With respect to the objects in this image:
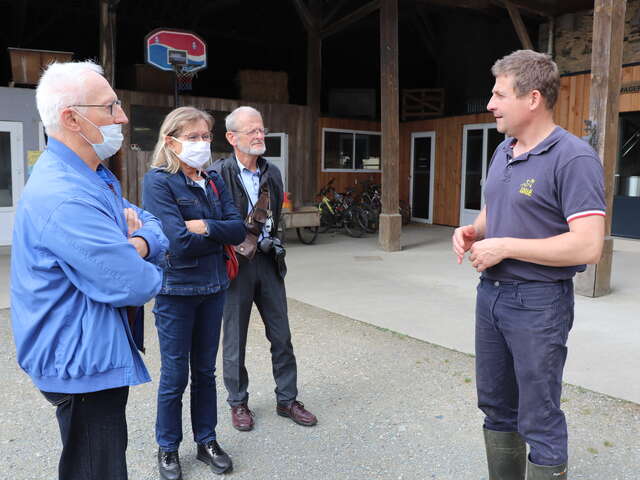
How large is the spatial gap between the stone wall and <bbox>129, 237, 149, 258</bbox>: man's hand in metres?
11.2

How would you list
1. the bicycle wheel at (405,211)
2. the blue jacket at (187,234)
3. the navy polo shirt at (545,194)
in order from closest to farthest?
the navy polo shirt at (545,194), the blue jacket at (187,234), the bicycle wheel at (405,211)

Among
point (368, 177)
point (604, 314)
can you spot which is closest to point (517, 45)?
point (368, 177)

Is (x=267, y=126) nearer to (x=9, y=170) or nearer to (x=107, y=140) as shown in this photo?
(x=9, y=170)

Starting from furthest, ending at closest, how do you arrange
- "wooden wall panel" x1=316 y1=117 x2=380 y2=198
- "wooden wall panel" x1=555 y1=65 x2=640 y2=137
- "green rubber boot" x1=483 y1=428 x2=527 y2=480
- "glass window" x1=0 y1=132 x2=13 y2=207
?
1. "wooden wall panel" x1=316 y1=117 x2=380 y2=198
2. "wooden wall panel" x1=555 y1=65 x2=640 y2=137
3. "glass window" x1=0 y1=132 x2=13 y2=207
4. "green rubber boot" x1=483 y1=428 x2=527 y2=480

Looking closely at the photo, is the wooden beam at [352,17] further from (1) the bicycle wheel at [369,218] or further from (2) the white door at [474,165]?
(1) the bicycle wheel at [369,218]

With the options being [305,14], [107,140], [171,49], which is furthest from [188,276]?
[305,14]

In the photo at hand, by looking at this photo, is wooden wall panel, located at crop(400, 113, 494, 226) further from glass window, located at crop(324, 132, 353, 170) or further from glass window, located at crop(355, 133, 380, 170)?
glass window, located at crop(324, 132, 353, 170)

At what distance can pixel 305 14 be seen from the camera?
12500 millimetres

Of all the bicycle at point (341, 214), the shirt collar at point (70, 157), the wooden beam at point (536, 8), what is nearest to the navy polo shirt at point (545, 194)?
the shirt collar at point (70, 157)

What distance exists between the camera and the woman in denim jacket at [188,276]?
2.60 meters

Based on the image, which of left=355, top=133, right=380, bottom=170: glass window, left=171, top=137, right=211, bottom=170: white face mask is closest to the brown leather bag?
left=171, top=137, right=211, bottom=170: white face mask

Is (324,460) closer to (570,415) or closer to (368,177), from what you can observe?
(570,415)

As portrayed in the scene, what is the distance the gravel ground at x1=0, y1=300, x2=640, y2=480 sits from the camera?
2818 mm

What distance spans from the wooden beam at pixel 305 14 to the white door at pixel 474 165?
418 cm
